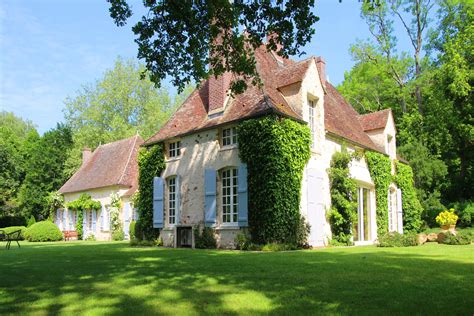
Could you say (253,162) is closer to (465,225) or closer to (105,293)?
(105,293)

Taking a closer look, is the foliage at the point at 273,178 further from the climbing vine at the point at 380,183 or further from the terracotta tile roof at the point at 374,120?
the terracotta tile roof at the point at 374,120

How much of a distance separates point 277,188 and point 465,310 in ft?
32.2

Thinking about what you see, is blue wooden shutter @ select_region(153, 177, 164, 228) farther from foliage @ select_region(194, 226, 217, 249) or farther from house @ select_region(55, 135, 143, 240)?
house @ select_region(55, 135, 143, 240)

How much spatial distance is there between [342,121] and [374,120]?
3.45 m

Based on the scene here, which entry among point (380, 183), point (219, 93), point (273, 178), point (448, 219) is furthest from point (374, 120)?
point (273, 178)

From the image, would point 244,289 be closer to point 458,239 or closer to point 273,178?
point 273,178

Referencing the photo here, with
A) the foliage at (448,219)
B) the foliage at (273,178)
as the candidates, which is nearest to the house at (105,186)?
the foliage at (273,178)

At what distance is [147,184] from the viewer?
62.7 feet

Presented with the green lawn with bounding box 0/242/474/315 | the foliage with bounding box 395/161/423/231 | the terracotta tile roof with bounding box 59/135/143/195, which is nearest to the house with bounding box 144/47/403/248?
the foliage with bounding box 395/161/423/231

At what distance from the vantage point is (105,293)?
5.47m

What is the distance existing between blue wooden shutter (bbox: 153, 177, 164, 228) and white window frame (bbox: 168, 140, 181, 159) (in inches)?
46.8

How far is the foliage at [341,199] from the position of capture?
1644 cm

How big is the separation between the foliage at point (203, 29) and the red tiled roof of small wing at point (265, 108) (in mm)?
3755

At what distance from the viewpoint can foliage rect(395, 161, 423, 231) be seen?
22.5 m
